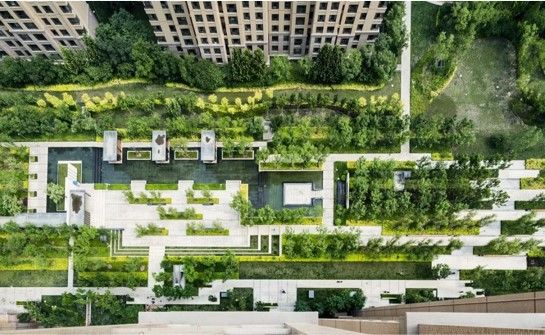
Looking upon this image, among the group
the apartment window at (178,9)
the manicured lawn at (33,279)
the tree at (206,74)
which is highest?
the apartment window at (178,9)

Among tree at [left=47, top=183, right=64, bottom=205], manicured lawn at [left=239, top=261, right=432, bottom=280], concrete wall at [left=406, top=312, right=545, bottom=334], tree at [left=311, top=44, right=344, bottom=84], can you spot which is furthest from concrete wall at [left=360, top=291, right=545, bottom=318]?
tree at [left=47, top=183, right=64, bottom=205]

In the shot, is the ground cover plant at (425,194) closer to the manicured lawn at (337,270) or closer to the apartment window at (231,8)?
the manicured lawn at (337,270)

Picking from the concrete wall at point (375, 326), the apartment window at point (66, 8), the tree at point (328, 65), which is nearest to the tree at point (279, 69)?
the tree at point (328, 65)

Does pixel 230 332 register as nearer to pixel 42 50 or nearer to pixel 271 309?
pixel 271 309

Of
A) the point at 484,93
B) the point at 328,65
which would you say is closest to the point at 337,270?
the point at 328,65

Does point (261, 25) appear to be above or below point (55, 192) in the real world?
above

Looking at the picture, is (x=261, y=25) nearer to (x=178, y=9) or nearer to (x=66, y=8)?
(x=178, y=9)

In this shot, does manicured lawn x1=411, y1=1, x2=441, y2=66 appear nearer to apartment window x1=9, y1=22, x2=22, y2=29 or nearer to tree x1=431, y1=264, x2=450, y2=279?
tree x1=431, y1=264, x2=450, y2=279
